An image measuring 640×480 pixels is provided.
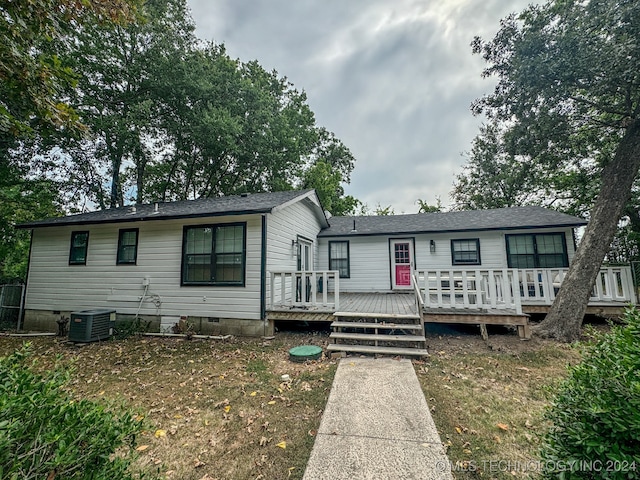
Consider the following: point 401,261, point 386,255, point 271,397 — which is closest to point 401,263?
point 401,261

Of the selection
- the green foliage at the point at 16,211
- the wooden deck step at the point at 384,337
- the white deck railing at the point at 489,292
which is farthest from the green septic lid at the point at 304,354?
the green foliage at the point at 16,211

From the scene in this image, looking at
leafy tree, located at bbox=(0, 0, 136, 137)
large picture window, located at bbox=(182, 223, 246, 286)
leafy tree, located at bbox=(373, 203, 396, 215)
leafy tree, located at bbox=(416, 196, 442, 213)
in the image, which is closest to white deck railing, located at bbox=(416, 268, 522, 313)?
large picture window, located at bbox=(182, 223, 246, 286)

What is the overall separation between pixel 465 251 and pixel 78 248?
1385 centimetres

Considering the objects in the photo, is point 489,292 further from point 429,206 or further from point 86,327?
point 429,206

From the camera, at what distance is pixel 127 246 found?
27.4 feet

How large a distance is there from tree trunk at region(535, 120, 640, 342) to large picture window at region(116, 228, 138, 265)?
11.0 metres

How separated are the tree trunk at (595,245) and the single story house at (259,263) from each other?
1027 mm

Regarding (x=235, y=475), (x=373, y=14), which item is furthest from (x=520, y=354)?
(x=373, y=14)

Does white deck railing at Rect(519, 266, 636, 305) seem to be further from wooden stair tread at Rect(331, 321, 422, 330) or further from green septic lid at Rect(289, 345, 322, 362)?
green septic lid at Rect(289, 345, 322, 362)

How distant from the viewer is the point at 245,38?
464 inches

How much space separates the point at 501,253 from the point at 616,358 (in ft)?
33.6

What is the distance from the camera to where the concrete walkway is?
2.35 m

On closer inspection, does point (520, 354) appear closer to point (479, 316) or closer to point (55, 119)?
point (479, 316)

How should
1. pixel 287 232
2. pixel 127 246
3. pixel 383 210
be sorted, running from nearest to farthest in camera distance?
pixel 127 246 < pixel 287 232 < pixel 383 210
